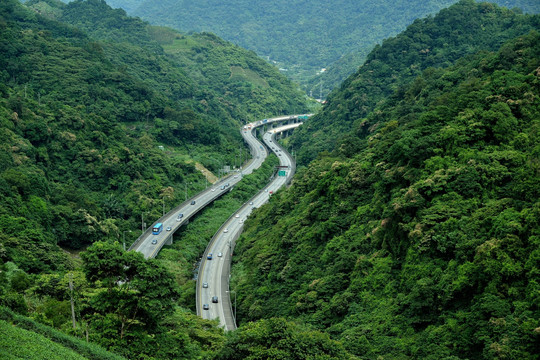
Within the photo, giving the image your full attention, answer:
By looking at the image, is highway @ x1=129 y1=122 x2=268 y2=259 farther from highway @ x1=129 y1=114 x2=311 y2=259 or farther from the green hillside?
the green hillside

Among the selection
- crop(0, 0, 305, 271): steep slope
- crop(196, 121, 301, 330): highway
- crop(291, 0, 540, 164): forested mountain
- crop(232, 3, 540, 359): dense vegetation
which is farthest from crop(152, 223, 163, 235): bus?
crop(291, 0, 540, 164): forested mountain

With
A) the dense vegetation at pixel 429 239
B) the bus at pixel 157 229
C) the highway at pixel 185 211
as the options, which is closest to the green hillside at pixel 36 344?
the dense vegetation at pixel 429 239

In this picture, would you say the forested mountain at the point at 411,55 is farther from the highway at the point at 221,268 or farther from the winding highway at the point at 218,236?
the highway at the point at 221,268

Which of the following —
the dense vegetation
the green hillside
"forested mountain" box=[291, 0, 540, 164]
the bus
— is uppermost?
"forested mountain" box=[291, 0, 540, 164]

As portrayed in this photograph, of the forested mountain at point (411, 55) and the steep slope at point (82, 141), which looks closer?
the steep slope at point (82, 141)

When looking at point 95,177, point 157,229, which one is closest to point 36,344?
point 157,229

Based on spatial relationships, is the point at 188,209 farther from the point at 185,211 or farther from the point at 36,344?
the point at 36,344
